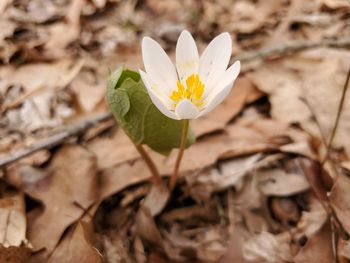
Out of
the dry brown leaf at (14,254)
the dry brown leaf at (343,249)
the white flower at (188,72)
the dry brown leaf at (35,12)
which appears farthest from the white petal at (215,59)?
the dry brown leaf at (35,12)

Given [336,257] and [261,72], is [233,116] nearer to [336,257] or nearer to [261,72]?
[261,72]

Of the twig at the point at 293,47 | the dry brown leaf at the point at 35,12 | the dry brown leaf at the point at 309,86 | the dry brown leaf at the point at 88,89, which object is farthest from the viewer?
the dry brown leaf at the point at 35,12

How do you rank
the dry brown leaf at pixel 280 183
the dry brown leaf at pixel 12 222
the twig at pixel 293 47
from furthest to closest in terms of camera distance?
the twig at pixel 293 47
the dry brown leaf at pixel 280 183
the dry brown leaf at pixel 12 222

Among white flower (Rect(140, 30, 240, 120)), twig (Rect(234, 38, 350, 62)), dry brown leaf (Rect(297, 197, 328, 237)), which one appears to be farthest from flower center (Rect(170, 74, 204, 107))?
twig (Rect(234, 38, 350, 62))

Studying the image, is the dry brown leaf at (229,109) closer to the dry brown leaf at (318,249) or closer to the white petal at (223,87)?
the white petal at (223,87)

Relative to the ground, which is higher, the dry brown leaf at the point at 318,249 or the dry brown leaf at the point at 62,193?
the dry brown leaf at the point at 62,193

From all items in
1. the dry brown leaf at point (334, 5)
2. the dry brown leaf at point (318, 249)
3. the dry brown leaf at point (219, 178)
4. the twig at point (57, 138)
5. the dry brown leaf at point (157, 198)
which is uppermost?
the twig at point (57, 138)

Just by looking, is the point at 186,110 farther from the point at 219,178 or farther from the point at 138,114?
the point at 219,178
